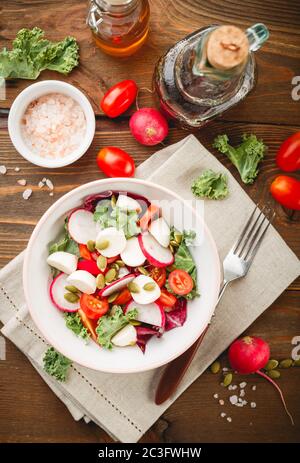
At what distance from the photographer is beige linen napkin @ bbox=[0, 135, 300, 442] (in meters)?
1.58

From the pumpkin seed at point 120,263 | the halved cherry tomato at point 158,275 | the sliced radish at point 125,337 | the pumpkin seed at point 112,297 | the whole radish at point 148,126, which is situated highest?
the whole radish at point 148,126

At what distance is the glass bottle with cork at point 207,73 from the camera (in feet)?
3.58

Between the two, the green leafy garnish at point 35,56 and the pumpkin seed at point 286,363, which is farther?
the pumpkin seed at point 286,363

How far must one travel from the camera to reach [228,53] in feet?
3.55

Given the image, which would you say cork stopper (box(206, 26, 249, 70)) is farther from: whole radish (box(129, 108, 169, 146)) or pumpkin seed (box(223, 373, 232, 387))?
pumpkin seed (box(223, 373, 232, 387))

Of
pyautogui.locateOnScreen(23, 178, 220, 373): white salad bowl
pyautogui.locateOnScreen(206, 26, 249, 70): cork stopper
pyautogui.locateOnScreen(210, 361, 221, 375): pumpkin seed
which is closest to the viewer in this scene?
pyautogui.locateOnScreen(206, 26, 249, 70): cork stopper

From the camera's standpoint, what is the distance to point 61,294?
54.9 inches

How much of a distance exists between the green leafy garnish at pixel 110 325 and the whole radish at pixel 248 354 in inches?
17.5

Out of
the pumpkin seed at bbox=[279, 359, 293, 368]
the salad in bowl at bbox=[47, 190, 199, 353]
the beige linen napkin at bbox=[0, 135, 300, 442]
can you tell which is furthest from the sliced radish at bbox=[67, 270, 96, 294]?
the pumpkin seed at bbox=[279, 359, 293, 368]

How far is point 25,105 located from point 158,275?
718 millimetres

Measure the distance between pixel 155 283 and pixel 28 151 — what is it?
24.0 inches

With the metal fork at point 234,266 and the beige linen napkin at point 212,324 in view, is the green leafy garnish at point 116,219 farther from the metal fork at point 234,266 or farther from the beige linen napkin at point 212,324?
the metal fork at point 234,266

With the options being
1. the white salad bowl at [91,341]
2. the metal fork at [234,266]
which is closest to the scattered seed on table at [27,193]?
the white salad bowl at [91,341]

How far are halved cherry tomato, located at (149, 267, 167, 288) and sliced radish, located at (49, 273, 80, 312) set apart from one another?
24cm
